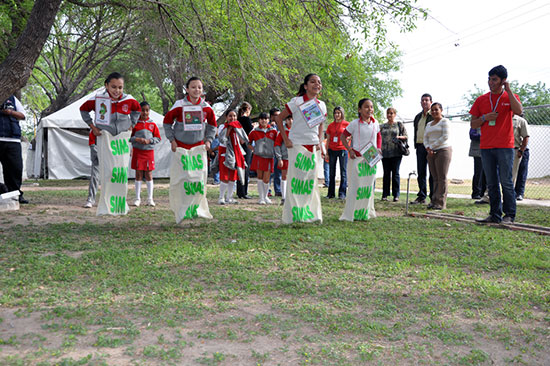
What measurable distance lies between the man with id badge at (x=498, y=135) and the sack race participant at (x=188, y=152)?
12.6ft

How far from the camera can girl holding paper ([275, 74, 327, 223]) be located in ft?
21.2

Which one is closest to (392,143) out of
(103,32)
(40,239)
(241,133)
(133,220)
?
(241,133)

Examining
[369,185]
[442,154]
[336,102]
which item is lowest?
[369,185]

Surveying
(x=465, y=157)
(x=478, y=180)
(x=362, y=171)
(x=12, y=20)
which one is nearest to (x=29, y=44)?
(x=362, y=171)

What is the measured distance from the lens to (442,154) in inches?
347

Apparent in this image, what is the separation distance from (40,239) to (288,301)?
342 centimetres

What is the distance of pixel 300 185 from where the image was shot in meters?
6.52

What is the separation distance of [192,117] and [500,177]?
434 centimetres

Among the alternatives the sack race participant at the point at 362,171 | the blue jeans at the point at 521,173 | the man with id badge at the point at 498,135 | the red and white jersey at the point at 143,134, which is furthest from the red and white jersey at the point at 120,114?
the blue jeans at the point at 521,173

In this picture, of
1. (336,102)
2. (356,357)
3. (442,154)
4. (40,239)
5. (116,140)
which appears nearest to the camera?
(356,357)

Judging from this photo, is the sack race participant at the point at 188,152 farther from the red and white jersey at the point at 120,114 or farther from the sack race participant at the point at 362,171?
the sack race participant at the point at 362,171

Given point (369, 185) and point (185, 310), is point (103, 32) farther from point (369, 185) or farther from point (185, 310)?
point (185, 310)

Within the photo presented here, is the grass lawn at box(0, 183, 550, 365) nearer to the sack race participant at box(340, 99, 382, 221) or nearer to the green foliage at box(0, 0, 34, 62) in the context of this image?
the sack race participant at box(340, 99, 382, 221)

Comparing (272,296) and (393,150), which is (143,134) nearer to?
(393,150)
